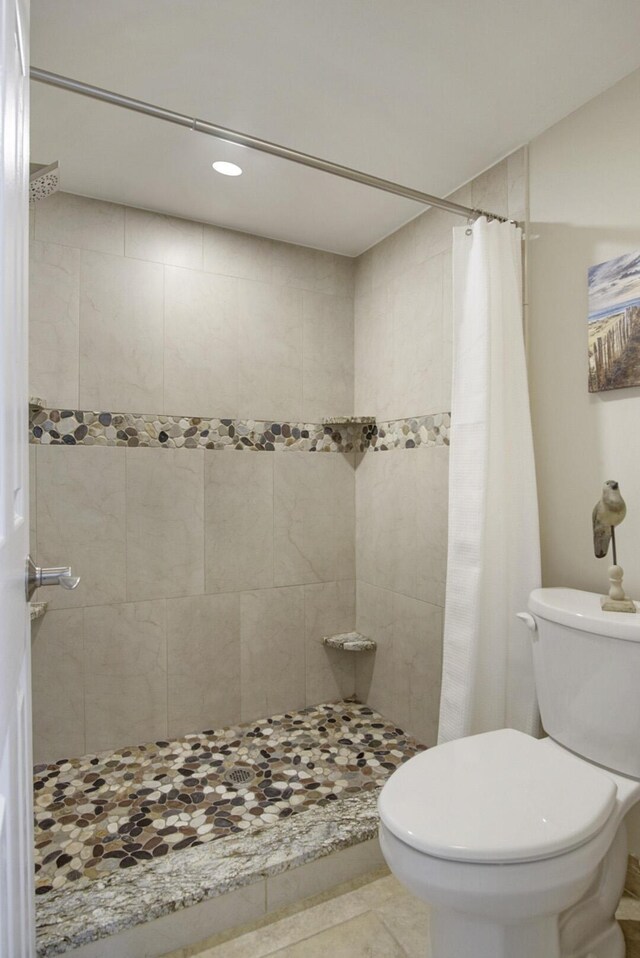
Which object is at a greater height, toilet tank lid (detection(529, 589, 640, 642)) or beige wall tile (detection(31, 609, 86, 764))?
toilet tank lid (detection(529, 589, 640, 642))

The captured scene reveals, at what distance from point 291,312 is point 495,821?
226 cm

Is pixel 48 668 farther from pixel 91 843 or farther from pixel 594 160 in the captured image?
pixel 594 160

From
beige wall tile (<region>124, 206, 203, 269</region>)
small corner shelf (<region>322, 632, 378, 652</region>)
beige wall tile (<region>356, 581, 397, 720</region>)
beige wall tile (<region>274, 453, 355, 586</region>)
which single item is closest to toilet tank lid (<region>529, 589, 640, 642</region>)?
beige wall tile (<region>356, 581, 397, 720</region>)

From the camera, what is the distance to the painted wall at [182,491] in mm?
2252

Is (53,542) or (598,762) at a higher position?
(53,542)

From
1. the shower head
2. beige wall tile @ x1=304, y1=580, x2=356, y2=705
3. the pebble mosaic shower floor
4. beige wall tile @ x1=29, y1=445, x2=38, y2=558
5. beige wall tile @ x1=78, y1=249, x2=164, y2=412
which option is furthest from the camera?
beige wall tile @ x1=304, y1=580, x2=356, y2=705

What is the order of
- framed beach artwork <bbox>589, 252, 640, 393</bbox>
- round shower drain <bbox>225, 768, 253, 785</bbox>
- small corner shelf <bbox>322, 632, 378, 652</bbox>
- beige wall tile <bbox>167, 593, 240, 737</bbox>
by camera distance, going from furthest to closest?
small corner shelf <bbox>322, 632, 378, 652</bbox>, beige wall tile <bbox>167, 593, 240, 737</bbox>, round shower drain <bbox>225, 768, 253, 785</bbox>, framed beach artwork <bbox>589, 252, 640, 393</bbox>

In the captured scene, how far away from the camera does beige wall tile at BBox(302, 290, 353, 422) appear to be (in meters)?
2.79

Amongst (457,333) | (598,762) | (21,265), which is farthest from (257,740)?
(21,265)

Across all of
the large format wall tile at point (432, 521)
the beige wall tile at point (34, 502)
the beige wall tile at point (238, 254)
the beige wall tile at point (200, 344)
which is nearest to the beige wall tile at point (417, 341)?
the large format wall tile at point (432, 521)

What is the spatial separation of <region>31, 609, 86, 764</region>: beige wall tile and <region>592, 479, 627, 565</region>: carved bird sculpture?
75.3 inches

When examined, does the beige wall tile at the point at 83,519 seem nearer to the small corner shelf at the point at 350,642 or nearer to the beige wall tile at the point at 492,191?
the small corner shelf at the point at 350,642

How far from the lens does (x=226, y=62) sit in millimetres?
1583

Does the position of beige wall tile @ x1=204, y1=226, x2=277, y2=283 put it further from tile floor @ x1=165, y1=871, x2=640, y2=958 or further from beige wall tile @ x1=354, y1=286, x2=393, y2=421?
tile floor @ x1=165, y1=871, x2=640, y2=958
